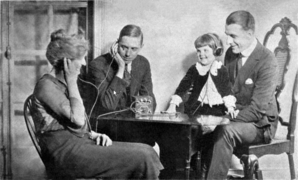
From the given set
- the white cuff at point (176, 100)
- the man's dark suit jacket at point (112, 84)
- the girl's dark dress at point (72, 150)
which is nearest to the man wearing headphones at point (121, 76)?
the man's dark suit jacket at point (112, 84)

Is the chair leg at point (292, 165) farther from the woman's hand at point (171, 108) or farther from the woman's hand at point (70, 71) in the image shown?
the woman's hand at point (70, 71)

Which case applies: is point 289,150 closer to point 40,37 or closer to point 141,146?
point 141,146

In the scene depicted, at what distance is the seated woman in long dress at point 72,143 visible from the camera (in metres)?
1.86

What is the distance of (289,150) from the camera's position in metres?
2.21

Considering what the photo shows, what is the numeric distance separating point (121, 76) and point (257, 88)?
28.4 inches

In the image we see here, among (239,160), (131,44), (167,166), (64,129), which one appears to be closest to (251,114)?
(239,160)

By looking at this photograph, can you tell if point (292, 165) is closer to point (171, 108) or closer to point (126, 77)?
point (171, 108)

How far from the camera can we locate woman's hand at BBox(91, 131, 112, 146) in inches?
77.6

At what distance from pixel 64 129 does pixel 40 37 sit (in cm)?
54

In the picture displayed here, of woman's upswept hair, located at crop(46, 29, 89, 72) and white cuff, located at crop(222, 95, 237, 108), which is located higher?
woman's upswept hair, located at crop(46, 29, 89, 72)

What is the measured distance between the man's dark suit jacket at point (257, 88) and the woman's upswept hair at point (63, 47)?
2.61 feet

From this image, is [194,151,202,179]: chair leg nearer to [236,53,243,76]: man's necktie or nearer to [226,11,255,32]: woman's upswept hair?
[236,53,243,76]: man's necktie

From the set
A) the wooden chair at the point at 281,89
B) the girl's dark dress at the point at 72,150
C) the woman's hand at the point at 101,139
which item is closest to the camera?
the girl's dark dress at the point at 72,150

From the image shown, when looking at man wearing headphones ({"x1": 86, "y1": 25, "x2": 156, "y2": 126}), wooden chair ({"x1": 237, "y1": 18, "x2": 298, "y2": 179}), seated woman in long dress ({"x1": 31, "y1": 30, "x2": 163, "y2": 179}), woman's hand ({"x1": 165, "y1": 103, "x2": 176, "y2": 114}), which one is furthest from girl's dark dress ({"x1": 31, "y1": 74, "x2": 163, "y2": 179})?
wooden chair ({"x1": 237, "y1": 18, "x2": 298, "y2": 179})
